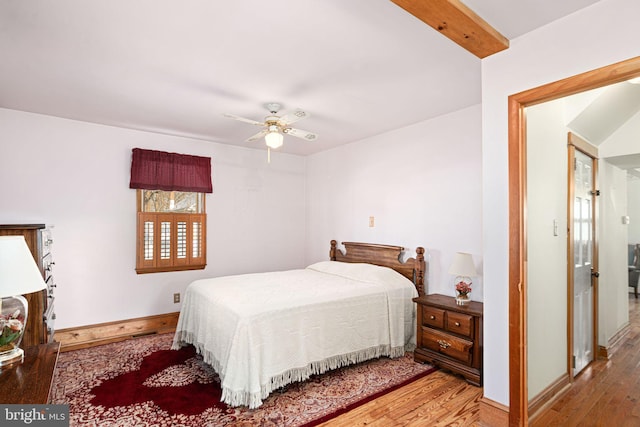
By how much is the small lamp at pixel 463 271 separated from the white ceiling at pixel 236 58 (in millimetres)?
1489

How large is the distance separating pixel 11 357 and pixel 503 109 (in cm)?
298

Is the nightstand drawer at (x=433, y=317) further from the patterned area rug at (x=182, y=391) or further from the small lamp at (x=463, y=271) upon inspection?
the patterned area rug at (x=182, y=391)

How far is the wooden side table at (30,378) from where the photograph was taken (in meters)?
1.26

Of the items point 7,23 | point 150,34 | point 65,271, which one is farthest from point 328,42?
point 65,271

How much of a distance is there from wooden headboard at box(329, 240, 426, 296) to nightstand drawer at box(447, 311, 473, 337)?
645 millimetres

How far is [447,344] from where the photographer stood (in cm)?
294

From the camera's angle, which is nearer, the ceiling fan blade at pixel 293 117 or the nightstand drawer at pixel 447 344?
the ceiling fan blade at pixel 293 117

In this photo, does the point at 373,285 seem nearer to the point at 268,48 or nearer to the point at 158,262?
the point at 268,48

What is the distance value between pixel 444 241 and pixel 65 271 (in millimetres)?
4173

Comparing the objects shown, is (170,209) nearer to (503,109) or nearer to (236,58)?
(236,58)

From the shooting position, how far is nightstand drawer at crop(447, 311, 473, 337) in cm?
280

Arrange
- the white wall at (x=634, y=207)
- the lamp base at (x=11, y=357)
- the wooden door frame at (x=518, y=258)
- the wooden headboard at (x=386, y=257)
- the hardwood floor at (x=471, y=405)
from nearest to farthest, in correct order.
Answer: the lamp base at (x=11, y=357)
the wooden door frame at (x=518, y=258)
the hardwood floor at (x=471, y=405)
the wooden headboard at (x=386, y=257)
the white wall at (x=634, y=207)

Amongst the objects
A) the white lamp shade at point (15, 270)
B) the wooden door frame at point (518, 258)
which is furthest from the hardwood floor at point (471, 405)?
the white lamp shade at point (15, 270)

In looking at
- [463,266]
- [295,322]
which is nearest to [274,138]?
[295,322]
